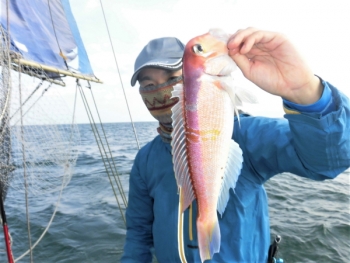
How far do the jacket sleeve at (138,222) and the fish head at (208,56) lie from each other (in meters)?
1.37

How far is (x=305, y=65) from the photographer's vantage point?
50.6 inches

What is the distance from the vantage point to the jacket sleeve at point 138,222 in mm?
2447

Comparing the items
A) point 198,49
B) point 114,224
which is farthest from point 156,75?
point 114,224

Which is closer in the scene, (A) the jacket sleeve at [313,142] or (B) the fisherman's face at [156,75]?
(A) the jacket sleeve at [313,142]

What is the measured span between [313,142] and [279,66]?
41 centimetres

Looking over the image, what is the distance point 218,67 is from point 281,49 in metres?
0.32

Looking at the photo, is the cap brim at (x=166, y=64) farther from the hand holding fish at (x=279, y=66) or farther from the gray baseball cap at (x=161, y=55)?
the hand holding fish at (x=279, y=66)

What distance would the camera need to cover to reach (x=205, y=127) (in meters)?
1.32

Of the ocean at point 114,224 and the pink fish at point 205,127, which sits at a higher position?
the pink fish at point 205,127

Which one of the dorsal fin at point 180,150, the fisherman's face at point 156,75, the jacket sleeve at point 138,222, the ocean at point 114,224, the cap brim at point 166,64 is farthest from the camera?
the ocean at point 114,224

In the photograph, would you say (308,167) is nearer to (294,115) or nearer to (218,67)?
(294,115)

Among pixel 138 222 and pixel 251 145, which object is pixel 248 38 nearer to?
pixel 251 145

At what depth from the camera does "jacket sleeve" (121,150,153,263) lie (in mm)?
2447

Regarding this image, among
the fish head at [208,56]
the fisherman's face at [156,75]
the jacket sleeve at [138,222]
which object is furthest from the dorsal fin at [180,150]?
the jacket sleeve at [138,222]
